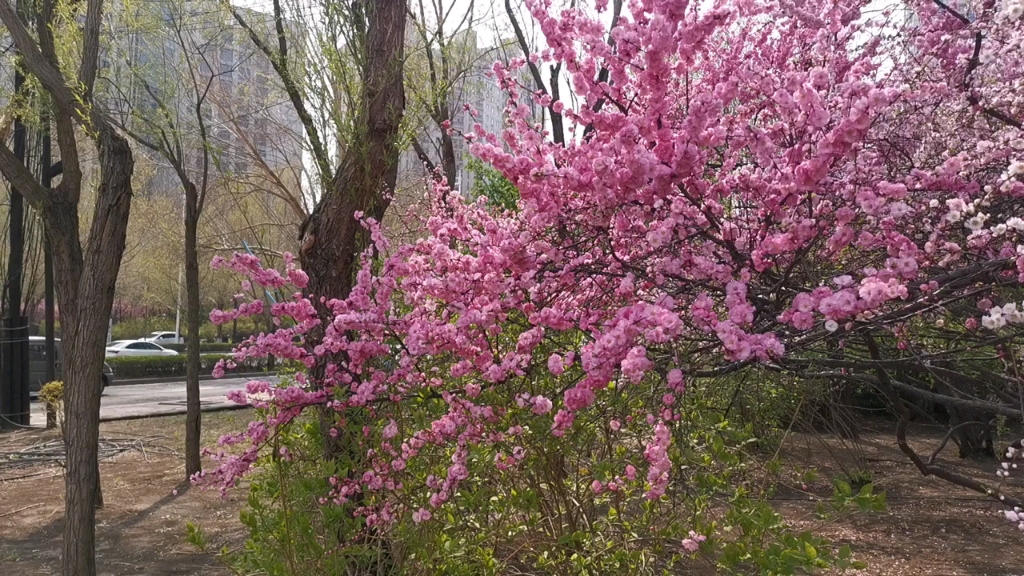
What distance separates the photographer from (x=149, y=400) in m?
16.8

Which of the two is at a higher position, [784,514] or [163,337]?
[163,337]

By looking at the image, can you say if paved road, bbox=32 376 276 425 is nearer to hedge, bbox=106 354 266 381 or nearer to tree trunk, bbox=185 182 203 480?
hedge, bbox=106 354 266 381

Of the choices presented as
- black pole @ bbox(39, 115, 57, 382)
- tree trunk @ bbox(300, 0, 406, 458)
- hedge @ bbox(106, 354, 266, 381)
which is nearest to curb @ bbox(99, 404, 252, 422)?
black pole @ bbox(39, 115, 57, 382)

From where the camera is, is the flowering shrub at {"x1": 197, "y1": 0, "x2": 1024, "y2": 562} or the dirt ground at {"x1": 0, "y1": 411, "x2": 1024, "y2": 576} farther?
the dirt ground at {"x1": 0, "y1": 411, "x2": 1024, "y2": 576}

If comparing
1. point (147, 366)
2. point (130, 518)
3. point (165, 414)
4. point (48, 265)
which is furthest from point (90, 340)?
point (147, 366)

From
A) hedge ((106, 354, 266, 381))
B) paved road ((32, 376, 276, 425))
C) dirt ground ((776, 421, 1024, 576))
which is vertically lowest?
dirt ground ((776, 421, 1024, 576))

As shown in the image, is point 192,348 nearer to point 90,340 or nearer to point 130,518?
point 130,518

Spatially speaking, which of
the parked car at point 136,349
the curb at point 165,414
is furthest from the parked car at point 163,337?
the curb at point 165,414

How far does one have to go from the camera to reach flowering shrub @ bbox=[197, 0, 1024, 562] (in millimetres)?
2334

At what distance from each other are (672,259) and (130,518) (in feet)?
20.1

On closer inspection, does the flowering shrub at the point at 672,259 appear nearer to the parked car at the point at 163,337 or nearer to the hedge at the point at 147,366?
the hedge at the point at 147,366

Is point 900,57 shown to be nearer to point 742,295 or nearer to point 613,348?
point 742,295

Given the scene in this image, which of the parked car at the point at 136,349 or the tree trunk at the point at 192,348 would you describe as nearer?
the tree trunk at the point at 192,348

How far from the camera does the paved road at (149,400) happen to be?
45.3 ft
